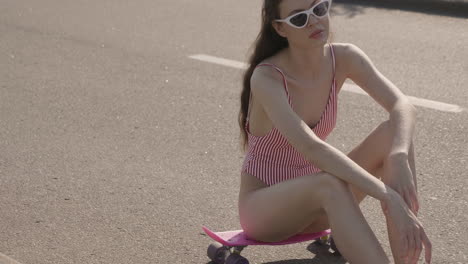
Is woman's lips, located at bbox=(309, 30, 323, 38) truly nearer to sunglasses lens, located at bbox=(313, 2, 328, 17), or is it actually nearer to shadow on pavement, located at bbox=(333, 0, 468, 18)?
sunglasses lens, located at bbox=(313, 2, 328, 17)

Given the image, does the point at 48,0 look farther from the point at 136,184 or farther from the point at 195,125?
the point at 136,184

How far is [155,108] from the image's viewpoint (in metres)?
7.41

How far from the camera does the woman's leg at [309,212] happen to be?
4.01 metres

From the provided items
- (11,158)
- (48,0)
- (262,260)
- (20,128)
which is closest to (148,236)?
(262,260)

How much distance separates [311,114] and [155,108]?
9.78 feet

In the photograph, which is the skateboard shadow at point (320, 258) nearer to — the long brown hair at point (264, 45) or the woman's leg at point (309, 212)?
the woman's leg at point (309, 212)

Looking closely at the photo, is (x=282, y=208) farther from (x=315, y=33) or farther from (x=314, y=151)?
(x=315, y=33)

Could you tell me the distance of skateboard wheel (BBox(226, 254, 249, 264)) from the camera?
447cm

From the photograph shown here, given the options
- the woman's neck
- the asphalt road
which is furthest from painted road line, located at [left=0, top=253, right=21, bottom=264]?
the woman's neck

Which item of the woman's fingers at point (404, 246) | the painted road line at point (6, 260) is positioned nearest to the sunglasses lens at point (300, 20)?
the woman's fingers at point (404, 246)

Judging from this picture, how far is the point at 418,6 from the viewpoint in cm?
1047

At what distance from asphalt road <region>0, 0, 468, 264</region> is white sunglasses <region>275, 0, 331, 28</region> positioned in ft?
3.50

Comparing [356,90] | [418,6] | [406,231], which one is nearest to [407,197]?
[406,231]

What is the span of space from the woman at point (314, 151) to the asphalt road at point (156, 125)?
44cm
